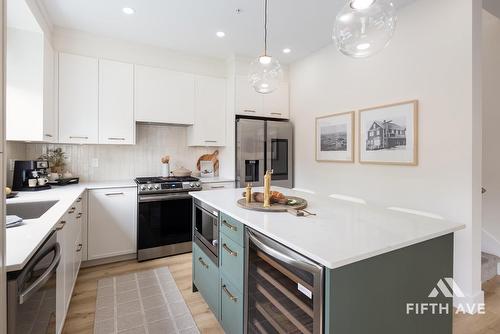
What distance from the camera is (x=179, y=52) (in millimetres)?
3588

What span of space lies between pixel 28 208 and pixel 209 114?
2.35 meters

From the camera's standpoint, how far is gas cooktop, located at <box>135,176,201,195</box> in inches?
119

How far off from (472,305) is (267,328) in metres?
1.91

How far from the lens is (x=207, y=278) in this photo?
203 centimetres

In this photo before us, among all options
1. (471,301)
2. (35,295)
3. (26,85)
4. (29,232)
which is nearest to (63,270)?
(29,232)

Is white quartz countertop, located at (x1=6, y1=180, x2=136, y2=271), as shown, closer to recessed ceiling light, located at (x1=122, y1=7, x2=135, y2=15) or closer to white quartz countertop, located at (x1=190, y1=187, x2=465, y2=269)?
white quartz countertop, located at (x1=190, y1=187, x2=465, y2=269)

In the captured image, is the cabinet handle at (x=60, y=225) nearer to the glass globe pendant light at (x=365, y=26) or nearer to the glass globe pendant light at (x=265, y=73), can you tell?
the glass globe pendant light at (x=265, y=73)

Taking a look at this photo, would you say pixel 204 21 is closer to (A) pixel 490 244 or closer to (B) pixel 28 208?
(B) pixel 28 208

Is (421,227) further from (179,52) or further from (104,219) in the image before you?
(179,52)

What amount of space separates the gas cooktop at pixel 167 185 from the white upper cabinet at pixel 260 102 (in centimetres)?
123

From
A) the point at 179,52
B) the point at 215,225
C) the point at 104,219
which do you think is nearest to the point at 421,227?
the point at 215,225

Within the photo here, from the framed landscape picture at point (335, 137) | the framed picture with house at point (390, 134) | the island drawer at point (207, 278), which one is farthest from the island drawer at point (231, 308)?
the framed landscape picture at point (335, 137)

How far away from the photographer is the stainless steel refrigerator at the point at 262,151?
3.66 meters

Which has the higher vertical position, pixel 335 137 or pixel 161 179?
pixel 335 137
